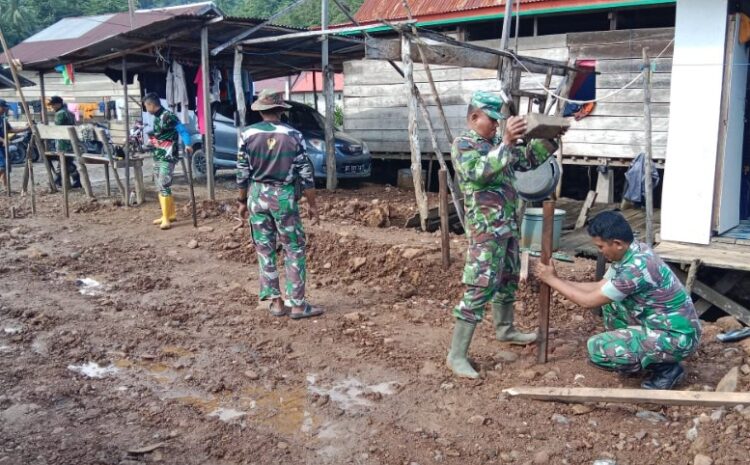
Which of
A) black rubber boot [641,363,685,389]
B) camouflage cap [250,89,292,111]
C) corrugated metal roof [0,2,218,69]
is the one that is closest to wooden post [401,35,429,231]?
camouflage cap [250,89,292,111]

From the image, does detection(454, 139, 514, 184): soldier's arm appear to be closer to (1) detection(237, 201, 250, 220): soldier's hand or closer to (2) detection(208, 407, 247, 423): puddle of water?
(2) detection(208, 407, 247, 423): puddle of water

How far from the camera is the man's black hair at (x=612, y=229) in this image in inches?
147

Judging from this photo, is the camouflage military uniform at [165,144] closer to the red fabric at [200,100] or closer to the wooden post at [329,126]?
the red fabric at [200,100]

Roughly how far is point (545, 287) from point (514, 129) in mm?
1051

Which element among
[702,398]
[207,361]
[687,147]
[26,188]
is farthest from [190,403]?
[26,188]

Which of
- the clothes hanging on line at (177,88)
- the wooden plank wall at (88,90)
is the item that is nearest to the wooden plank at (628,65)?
the clothes hanging on line at (177,88)

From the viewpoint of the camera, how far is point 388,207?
30.6 feet

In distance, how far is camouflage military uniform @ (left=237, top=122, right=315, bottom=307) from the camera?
517 centimetres

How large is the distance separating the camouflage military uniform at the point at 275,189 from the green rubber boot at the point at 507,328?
1629mm

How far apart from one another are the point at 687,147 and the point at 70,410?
5.95 m

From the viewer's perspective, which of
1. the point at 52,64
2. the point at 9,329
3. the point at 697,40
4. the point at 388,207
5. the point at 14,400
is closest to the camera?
the point at 14,400

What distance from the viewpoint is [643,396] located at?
3.71 meters

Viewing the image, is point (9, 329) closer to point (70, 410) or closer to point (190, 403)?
point (70, 410)

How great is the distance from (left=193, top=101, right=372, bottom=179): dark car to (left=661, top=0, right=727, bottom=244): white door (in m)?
6.21
